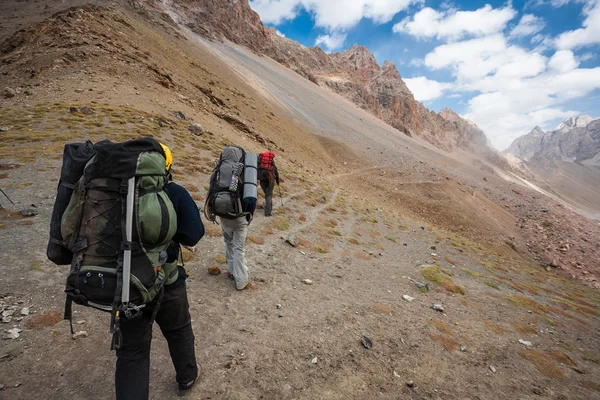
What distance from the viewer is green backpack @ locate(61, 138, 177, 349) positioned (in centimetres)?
248

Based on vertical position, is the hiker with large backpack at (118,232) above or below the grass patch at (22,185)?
above

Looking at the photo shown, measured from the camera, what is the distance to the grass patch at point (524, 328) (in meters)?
7.71

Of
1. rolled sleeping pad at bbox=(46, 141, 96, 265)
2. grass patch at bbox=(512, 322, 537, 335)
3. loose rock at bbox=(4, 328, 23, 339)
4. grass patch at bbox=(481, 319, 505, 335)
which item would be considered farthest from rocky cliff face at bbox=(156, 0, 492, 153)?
grass patch at bbox=(512, 322, 537, 335)

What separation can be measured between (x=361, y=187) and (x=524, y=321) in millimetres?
24156

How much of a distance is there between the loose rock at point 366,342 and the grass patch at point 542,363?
3923 mm

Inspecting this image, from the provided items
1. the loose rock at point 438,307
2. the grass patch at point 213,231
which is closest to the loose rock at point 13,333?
the grass patch at point 213,231

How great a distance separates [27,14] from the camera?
5134 centimetres

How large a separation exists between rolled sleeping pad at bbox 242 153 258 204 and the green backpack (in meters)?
2.74

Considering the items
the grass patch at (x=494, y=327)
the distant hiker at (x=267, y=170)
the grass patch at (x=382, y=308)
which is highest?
the distant hiker at (x=267, y=170)

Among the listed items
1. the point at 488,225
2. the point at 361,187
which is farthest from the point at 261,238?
the point at 488,225

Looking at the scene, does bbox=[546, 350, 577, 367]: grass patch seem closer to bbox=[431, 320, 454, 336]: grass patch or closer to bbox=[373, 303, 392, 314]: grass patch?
bbox=[431, 320, 454, 336]: grass patch

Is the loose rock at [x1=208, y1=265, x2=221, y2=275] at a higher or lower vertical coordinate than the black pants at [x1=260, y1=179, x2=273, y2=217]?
lower

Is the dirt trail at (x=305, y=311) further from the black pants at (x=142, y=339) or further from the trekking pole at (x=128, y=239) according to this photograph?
the trekking pole at (x=128, y=239)

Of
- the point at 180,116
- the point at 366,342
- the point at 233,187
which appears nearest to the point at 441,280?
the point at 366,342
